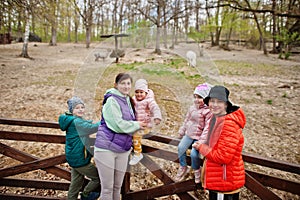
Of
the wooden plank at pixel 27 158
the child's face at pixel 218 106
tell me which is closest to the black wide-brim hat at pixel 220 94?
the child's face at pixel 218 106

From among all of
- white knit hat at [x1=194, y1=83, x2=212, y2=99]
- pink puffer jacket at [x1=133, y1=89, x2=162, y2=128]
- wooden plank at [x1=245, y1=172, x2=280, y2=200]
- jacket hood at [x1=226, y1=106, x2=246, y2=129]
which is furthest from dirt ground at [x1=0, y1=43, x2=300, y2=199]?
wooden plank at [x1=245, y1=172, x2=280, y2=200]

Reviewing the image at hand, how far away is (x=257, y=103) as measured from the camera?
8.20 m

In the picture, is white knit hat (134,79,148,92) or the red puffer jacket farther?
white knit hat (134,79,148,92)

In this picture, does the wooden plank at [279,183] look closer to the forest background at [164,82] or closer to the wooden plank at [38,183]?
the forest background at [164,82]

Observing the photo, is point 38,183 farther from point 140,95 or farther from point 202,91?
point 202,91

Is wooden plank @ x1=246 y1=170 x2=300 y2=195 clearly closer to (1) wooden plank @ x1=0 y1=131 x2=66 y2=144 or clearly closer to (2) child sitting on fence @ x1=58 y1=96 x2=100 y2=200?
(2) child sitting on fence @ x1=58 y1=96 x2=100 y2=200

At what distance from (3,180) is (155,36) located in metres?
2.85

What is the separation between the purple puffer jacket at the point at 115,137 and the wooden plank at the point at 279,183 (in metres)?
1.26

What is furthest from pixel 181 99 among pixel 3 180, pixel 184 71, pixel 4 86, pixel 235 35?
pixel 235 35

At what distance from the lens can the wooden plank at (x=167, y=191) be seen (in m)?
2.28

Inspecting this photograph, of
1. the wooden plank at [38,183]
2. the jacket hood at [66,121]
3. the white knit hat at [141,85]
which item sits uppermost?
the white knit hat at [141,85]

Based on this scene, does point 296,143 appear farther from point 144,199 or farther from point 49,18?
point 49,18

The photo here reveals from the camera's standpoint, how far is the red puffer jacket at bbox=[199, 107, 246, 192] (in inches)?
68.0

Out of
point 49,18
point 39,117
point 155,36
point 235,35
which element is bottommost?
point 39,117
